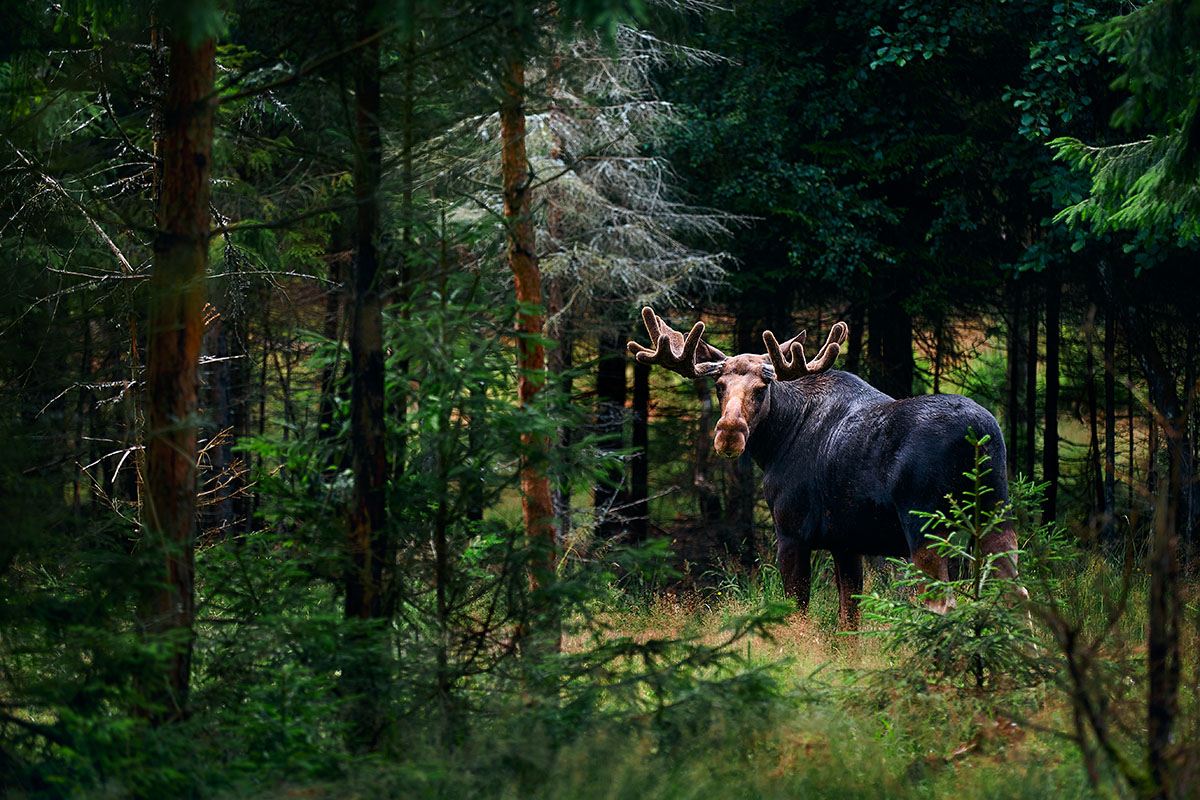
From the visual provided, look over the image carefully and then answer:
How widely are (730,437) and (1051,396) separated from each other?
31.5 feet

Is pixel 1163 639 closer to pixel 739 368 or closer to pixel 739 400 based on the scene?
pixel 739 400

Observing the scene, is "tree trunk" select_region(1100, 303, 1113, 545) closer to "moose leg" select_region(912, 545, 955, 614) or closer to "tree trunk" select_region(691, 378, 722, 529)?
"tree trunk" select_region(691, 378, 722, 529)

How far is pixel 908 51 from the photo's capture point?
40.9 ft

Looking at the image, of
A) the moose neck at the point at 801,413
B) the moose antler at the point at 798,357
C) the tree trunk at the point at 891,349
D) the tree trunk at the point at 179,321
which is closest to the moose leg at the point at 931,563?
the moose neck at the point at 801,413

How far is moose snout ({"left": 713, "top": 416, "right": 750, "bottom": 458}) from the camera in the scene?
848 cm

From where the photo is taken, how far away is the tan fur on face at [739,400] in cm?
850

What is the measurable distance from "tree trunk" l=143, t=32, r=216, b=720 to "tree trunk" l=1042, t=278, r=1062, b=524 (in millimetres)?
13482

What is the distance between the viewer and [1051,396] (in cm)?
1592

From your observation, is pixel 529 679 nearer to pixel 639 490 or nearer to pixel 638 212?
pixel 638 212

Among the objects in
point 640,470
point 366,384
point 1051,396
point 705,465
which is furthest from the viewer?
point 640,470

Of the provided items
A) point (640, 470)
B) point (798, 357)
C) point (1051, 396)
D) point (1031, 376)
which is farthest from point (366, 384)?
point (1031, 376)

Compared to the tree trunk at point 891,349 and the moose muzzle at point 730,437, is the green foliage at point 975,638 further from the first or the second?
the tree trunk at point 891,349

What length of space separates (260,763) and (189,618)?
0.94 meters

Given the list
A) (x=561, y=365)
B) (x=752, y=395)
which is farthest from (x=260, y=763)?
(x=561, y=365)
